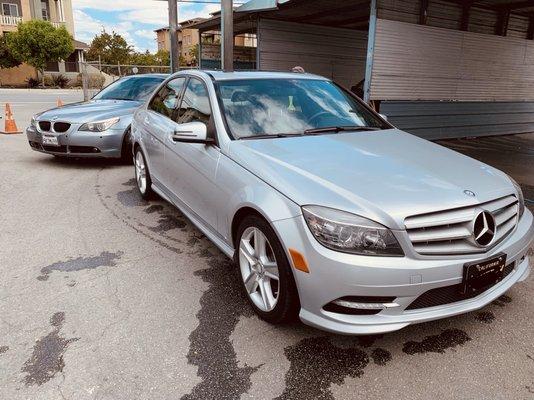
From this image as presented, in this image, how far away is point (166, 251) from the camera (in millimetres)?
4070

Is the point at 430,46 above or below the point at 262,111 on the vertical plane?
above

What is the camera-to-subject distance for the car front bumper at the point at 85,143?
271 inches

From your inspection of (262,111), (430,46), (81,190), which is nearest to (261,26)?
(430,46)

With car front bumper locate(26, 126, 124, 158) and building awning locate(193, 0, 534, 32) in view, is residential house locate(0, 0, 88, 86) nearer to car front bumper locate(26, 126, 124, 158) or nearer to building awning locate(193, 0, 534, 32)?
building awning locate(193, 0, 534, 32)

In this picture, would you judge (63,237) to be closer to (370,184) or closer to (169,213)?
(169,213)

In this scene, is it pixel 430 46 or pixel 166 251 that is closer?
pixel 166 251

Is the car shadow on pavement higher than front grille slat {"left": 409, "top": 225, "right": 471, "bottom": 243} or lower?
lower

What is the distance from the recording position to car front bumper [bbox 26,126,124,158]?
688cm

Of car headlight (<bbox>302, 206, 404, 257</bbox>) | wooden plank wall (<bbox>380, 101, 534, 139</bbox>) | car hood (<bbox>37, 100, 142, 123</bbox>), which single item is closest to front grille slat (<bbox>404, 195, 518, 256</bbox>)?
car headlight (<bbox>302, 206, 404, 257</bbox>)

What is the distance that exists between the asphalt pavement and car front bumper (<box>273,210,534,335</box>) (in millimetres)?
315

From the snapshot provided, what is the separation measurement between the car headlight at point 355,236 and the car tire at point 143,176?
3.34 meters

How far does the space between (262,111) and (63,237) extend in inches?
92.8

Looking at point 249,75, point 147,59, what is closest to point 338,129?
point 249,75

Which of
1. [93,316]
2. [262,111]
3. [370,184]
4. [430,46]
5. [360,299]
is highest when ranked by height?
[430,46]
